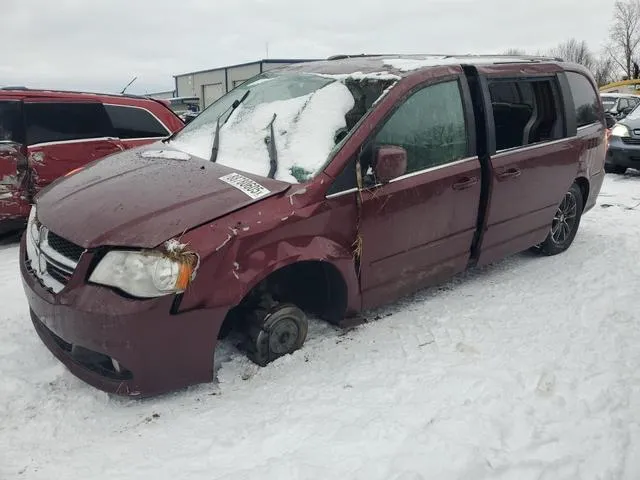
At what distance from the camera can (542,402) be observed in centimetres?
284

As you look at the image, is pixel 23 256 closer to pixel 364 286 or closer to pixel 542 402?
pixel 364 286

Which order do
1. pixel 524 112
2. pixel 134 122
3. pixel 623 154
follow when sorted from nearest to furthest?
pixel 524 112
pixel 134 122
pixel 623 154

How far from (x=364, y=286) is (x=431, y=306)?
87 centimetres

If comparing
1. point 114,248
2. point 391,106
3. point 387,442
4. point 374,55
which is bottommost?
point 387,442

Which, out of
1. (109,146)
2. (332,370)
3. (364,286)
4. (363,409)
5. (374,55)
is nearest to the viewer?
(363,409)

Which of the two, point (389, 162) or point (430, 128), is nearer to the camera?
point (389, 162)

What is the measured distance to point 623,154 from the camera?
32.3 ft

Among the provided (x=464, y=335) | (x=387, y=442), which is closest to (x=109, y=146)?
(x=464, y=335)

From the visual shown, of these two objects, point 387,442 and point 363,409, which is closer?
point 387,442

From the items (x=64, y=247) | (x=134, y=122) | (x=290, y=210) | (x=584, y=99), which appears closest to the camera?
(x=64, y=247)

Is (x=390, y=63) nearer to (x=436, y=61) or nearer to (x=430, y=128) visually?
(x=436, y=61)

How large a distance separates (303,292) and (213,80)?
108 ft

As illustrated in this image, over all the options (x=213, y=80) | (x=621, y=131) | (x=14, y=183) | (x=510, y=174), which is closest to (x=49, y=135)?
(x=14, y=183)

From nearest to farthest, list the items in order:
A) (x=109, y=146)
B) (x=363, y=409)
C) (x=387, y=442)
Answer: (x=387, y=442) → (x=363, y=409) → (x=109, y=146)
